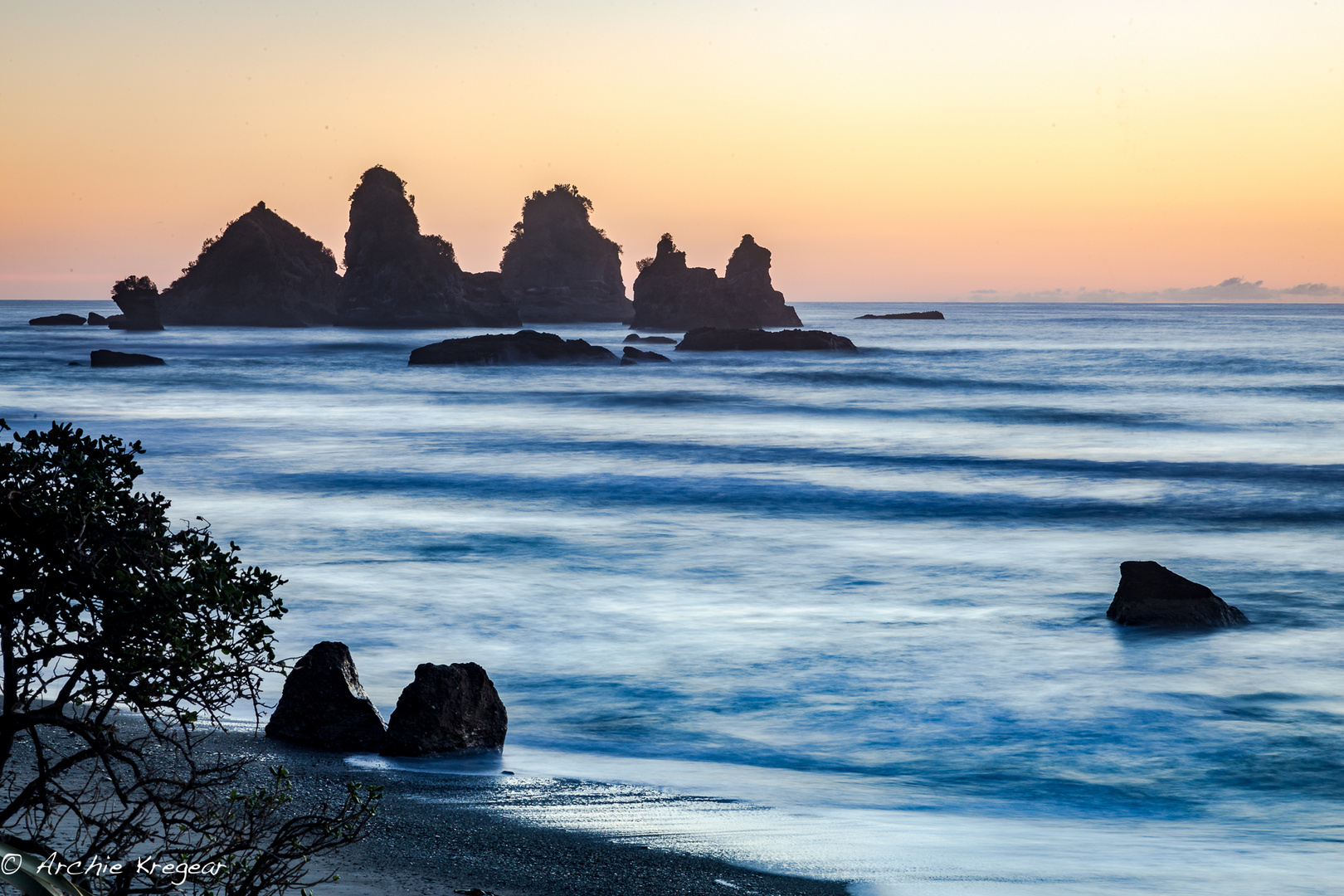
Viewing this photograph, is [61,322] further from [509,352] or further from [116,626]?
[116,626]

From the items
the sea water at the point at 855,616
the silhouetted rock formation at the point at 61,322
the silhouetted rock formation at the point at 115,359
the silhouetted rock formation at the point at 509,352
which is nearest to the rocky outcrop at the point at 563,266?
the silhouetted rock formation at the point at 61,322

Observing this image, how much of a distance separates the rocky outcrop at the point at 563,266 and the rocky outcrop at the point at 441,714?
152929mm

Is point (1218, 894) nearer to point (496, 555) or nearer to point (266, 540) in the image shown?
point (496, 555)

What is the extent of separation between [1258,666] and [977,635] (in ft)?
9.02

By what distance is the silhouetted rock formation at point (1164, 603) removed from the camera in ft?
Answer: 39.2

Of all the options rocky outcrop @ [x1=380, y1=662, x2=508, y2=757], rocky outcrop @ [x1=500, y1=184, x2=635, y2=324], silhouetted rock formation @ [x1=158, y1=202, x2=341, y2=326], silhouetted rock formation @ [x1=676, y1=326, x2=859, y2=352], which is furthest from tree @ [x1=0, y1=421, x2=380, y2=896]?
rocky outcrop @ [x1=500, y1=184, x2=635, y2=324]

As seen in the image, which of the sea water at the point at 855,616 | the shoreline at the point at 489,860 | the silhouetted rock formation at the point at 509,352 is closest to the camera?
the shoreline at the point at 489,860

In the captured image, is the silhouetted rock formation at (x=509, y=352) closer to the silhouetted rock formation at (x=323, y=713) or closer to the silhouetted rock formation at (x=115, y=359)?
the silhouetted rock formation at (x=115, y=359)

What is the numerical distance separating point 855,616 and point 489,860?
8587 mm

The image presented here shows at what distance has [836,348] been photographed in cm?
7681

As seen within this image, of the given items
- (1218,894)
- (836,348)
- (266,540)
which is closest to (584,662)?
(1218,894)

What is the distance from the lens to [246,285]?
5231 inches

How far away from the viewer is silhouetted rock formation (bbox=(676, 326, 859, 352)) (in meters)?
77.2

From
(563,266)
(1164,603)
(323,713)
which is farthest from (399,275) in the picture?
(323,713)
